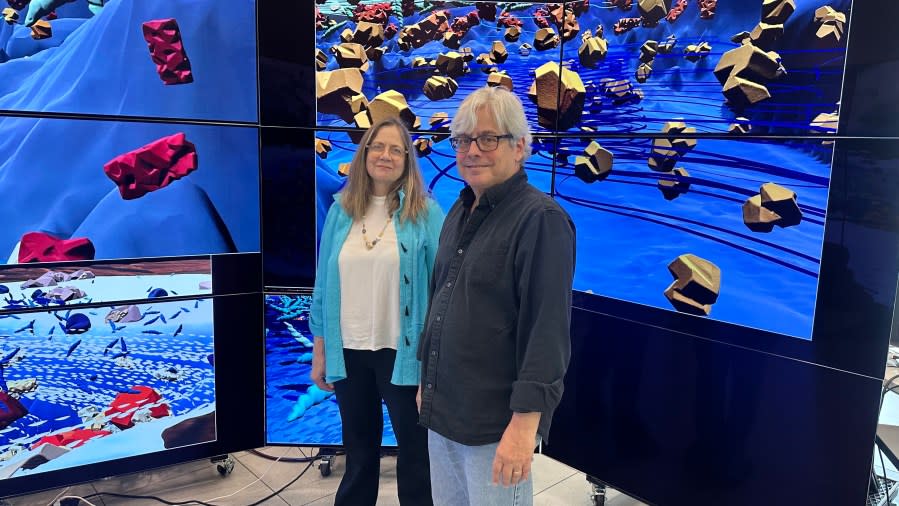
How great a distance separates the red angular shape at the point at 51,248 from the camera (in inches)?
79.6

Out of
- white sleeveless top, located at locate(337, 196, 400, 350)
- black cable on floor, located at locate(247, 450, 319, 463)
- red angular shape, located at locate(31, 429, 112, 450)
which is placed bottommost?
black cable on floor, located at locate(247, 450, 319, 463)

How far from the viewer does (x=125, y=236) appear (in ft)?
7.12

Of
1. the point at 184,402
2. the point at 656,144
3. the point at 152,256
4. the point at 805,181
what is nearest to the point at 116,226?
the point at 152,256

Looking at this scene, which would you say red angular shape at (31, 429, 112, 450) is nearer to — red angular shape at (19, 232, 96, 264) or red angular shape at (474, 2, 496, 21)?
red angular shape at (19, 232, 96, 264)

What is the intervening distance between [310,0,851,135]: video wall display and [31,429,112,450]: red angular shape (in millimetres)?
1583

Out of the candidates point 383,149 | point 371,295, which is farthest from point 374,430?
point 383,149

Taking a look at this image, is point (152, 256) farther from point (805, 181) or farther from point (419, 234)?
point (805, 181)

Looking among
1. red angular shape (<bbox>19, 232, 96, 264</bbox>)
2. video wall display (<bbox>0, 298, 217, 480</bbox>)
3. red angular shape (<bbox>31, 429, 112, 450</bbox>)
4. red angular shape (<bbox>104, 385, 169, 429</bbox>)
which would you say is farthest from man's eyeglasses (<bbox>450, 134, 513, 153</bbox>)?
red angular shape (<bbox>31, 429, 112, 450</bbox>)

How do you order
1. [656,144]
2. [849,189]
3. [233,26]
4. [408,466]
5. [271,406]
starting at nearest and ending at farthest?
[849,189], [408,466], [656,144], [233,26], [271,406]

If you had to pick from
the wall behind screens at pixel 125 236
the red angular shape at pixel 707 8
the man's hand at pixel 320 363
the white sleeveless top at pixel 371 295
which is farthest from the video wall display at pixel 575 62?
the man's hand at pixel 320 363

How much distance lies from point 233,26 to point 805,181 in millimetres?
2228

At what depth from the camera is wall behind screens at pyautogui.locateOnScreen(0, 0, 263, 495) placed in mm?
2023

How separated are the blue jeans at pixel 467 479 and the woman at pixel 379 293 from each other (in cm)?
40

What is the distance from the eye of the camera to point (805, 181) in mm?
1758
